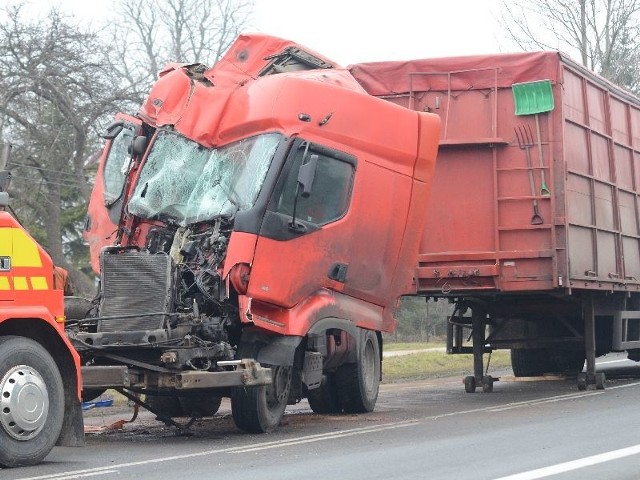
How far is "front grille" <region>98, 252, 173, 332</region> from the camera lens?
10516 mm

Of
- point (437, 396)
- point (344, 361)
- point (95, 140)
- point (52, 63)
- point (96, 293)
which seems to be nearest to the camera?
point (96, 293)

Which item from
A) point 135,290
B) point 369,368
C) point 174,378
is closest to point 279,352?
point 174,378

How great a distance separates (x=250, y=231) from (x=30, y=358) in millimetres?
2708

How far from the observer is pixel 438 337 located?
36.4m

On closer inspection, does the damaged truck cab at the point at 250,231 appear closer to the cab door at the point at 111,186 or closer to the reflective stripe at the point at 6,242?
the cab door at the point at 111,186

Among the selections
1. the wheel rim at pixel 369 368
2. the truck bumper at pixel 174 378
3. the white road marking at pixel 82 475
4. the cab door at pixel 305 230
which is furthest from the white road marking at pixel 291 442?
the cab door at pixel 305 230

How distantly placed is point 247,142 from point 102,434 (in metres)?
3.07

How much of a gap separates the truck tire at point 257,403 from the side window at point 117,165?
7.23 feet

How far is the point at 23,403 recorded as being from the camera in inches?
335

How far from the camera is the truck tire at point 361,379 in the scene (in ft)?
42.7

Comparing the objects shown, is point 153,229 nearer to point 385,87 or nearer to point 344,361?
point 344,361

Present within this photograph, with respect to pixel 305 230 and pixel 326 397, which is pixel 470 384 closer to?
pixel 326 397

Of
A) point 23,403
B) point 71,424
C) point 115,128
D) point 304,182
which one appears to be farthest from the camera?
point 115,128

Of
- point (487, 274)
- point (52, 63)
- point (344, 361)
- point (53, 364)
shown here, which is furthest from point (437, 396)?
point (52, 63)
